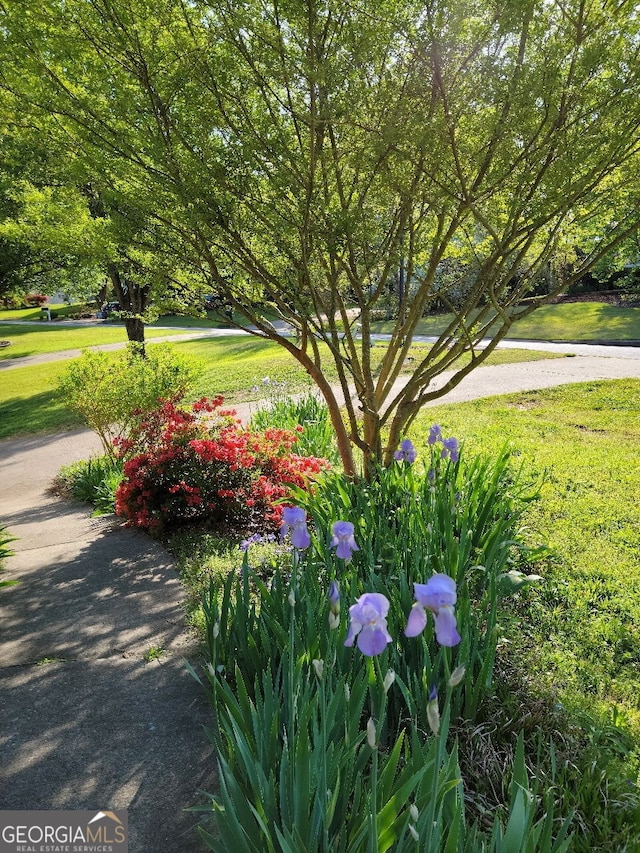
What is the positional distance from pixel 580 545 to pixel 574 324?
18668 mm

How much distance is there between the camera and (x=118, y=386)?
24.7 feet

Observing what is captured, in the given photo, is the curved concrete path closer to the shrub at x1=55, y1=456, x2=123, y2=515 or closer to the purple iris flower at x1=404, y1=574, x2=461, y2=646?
the purple iris flower at x1=404, y1=574, x2=461, y2=646

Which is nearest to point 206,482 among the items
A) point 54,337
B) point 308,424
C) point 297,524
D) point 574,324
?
point 308,424

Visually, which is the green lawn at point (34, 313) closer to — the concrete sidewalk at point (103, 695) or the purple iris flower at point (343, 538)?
the concrete sidewalk at point (103, 695)

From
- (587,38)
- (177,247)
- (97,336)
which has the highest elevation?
(587,38)

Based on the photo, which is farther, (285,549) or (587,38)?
(285,549)

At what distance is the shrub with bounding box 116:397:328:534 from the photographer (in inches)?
189

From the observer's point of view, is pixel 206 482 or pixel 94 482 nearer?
pixel 206 482

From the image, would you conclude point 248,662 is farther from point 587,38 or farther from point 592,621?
point 587,38

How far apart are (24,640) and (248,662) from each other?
153cm

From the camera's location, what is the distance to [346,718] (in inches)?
65.4

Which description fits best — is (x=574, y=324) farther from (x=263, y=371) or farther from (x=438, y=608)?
(x=438, y=608)

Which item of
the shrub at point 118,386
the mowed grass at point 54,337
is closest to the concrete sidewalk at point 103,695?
the shrub at point 118,386

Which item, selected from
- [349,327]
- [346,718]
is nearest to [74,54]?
[349,327]
